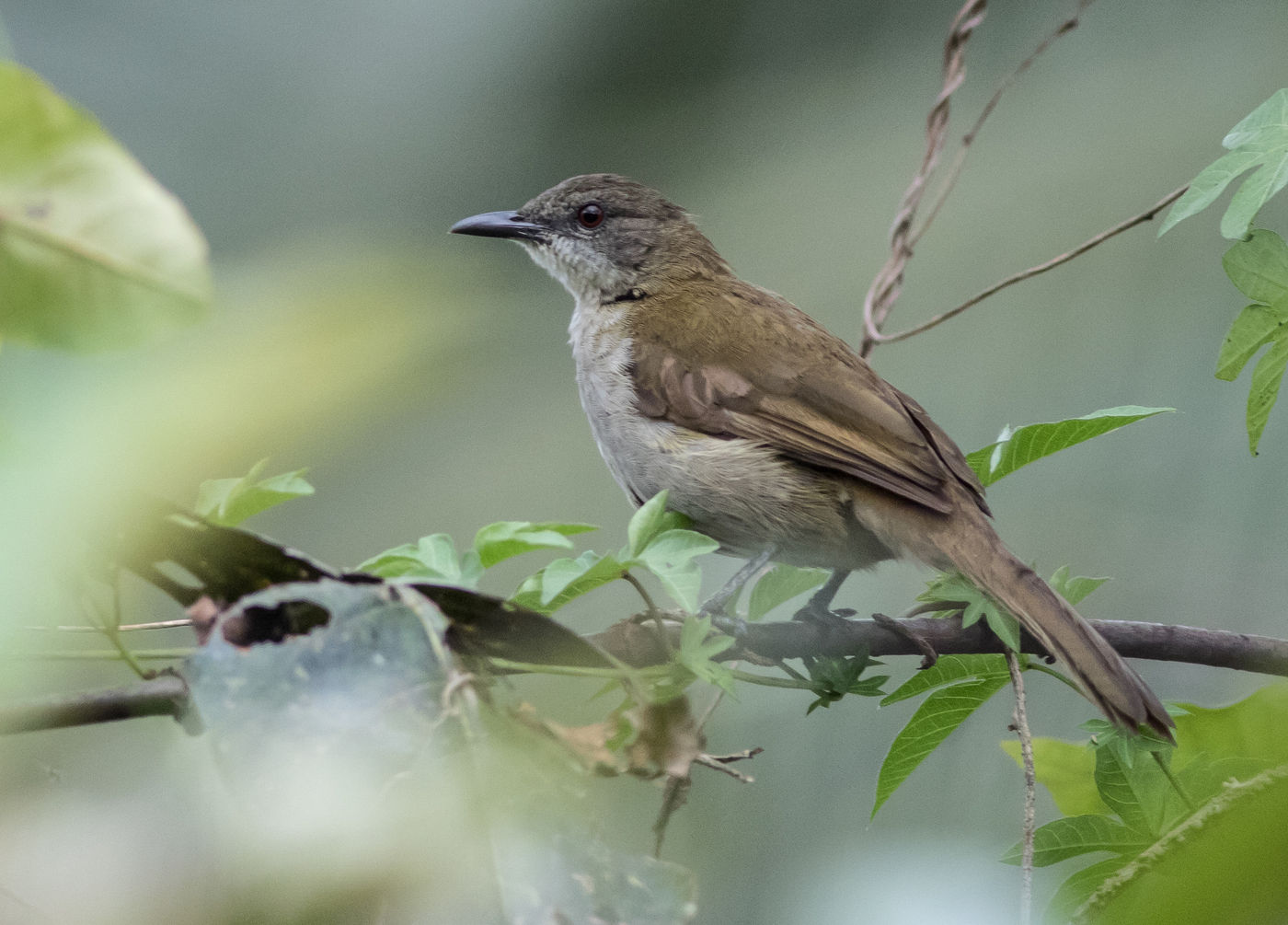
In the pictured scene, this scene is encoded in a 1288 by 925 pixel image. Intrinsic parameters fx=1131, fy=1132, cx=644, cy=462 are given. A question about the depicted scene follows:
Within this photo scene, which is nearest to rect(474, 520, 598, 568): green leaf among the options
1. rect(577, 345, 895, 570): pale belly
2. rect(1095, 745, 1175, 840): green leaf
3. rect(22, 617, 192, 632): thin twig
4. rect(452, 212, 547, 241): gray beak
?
rect(22, 617, 192, 632): thin twig

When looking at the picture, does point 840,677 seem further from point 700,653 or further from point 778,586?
point 700,653

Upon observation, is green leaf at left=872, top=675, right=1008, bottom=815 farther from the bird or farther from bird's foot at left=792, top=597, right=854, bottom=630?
the bird

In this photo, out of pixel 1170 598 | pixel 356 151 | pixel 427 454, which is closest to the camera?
pixel 1170 598

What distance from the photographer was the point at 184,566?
0.88 meters

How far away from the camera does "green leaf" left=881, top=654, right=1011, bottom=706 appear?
5.45 feet

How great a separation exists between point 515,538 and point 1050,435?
34.3 inches

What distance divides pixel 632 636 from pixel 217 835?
0.66 m

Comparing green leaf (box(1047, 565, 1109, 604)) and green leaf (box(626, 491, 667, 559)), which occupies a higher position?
green leaf (box(626, 491, 667, 559))

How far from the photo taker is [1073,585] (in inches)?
74.0

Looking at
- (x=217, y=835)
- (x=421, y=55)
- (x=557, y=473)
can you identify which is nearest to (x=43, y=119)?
(x=217, y=835)

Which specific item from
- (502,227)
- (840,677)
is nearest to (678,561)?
(840,677)

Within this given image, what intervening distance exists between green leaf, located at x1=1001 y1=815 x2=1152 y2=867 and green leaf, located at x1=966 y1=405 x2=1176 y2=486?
0.53 metres

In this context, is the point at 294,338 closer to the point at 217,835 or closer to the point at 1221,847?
the point at 217,835

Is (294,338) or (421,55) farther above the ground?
(421,55)
